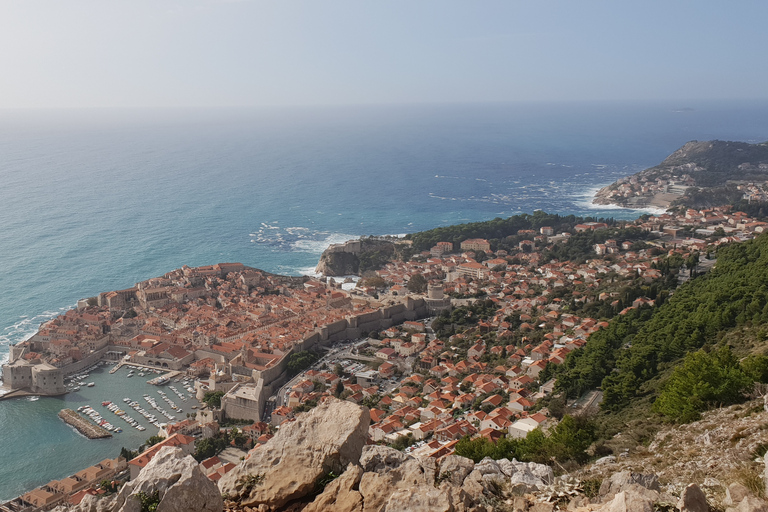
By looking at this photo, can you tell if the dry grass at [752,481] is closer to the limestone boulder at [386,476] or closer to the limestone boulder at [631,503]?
the limestone boulder at [631,503]

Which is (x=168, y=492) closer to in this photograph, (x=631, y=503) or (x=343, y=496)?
(x=343, y=496)

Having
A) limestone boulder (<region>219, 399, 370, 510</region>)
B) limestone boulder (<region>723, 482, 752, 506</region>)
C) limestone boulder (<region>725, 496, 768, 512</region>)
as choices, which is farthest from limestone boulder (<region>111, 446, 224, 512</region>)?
limestone boulder (<region>723, 482, 752, 506</region>)

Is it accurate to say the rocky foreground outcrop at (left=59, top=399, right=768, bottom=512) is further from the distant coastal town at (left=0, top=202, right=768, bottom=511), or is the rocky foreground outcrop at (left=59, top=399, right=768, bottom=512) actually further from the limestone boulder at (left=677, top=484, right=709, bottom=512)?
the distant coastal town at (left=0, top=202, right=768, bottom=511)

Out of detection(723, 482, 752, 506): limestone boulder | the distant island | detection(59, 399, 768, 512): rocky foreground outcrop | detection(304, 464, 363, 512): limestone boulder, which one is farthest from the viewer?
the distant island

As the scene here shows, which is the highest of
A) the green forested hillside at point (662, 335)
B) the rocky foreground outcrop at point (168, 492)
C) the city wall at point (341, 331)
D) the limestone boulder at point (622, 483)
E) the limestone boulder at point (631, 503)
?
the limestone boulder at point (631, 503)

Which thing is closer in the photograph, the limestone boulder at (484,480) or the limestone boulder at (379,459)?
the limestone boulder at (379,459)

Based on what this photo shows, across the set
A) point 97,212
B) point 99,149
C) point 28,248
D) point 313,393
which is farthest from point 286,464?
point 99,149

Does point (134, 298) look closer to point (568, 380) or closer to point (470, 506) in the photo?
point (568, 380)

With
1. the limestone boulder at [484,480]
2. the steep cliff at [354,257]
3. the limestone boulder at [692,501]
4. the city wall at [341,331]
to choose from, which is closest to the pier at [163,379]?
the city wall at [341,331]
